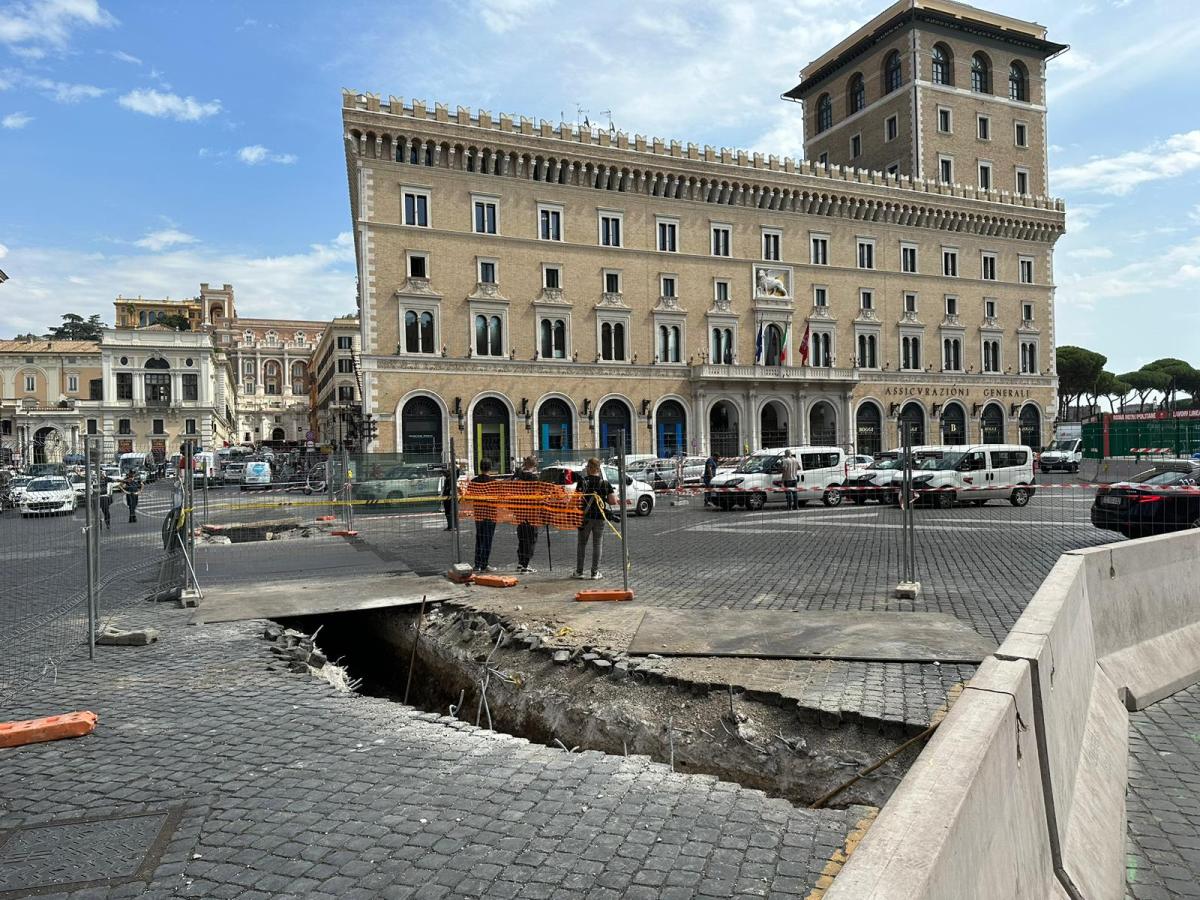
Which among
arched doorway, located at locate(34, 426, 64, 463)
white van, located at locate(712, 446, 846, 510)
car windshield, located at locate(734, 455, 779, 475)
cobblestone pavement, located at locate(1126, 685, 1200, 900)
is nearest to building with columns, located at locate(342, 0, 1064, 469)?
arched doorway, located at locate(34, 426, 64, 463)

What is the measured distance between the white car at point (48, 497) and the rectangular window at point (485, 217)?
2179 centimetres

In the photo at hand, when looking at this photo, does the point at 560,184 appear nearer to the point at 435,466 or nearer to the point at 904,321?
the point at 904,321

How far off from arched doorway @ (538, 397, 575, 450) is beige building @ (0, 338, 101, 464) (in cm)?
5569

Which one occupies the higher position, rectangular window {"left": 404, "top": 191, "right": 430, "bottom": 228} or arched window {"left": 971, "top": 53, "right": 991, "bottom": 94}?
arched window {"left": 971, "top": 53, "right": 991, "bottom": 94}

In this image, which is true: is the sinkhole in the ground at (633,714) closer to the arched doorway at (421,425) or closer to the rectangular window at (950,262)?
the arched doorway at (421,425)

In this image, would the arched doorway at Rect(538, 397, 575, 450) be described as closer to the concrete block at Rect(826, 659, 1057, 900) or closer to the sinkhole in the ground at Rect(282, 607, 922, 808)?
the sinkhole in the ground at Rect(282, 607, 922, 808)

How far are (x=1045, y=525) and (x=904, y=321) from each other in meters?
37.2

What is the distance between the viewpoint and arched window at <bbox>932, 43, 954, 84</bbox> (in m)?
53.2

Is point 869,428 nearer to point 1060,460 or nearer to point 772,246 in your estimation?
point 1060,460

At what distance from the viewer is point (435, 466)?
19.2 meters

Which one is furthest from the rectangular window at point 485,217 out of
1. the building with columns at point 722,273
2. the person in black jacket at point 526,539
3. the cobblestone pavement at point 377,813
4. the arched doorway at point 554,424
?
the cobblestone pavement at point 377,813

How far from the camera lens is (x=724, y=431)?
47.9m

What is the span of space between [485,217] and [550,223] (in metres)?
3.60

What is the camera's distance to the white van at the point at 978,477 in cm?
2241
